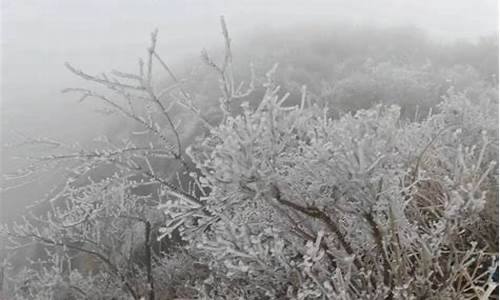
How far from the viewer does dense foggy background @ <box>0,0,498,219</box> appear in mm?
17844

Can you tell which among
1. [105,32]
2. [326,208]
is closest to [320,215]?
[326,208]

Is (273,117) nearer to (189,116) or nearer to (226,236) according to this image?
(226,236)

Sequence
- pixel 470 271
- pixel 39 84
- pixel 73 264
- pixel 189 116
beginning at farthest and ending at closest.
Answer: pixel 39 84, pixel 189 116, pixel 73 264, pixel 470 271

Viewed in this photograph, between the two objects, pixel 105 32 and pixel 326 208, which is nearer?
pixel 326 208

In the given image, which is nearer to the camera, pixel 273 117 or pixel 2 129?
pixel 273 117

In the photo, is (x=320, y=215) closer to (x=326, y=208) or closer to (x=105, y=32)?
(x=326, y=208)

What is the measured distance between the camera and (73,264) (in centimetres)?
1254

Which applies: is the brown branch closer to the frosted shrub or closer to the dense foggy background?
the frosted shrub

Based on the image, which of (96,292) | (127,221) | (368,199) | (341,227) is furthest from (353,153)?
(96,292)

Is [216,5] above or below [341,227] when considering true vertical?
below

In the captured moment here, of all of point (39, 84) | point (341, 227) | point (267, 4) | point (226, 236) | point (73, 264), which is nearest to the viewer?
point (226, 236)

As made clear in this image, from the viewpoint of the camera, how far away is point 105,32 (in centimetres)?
2294

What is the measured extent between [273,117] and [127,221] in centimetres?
647

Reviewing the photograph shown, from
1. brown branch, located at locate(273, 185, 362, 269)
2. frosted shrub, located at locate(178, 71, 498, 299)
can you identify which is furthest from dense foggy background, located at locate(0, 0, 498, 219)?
brown branch, located at locate(273, 185, 362, 269)
